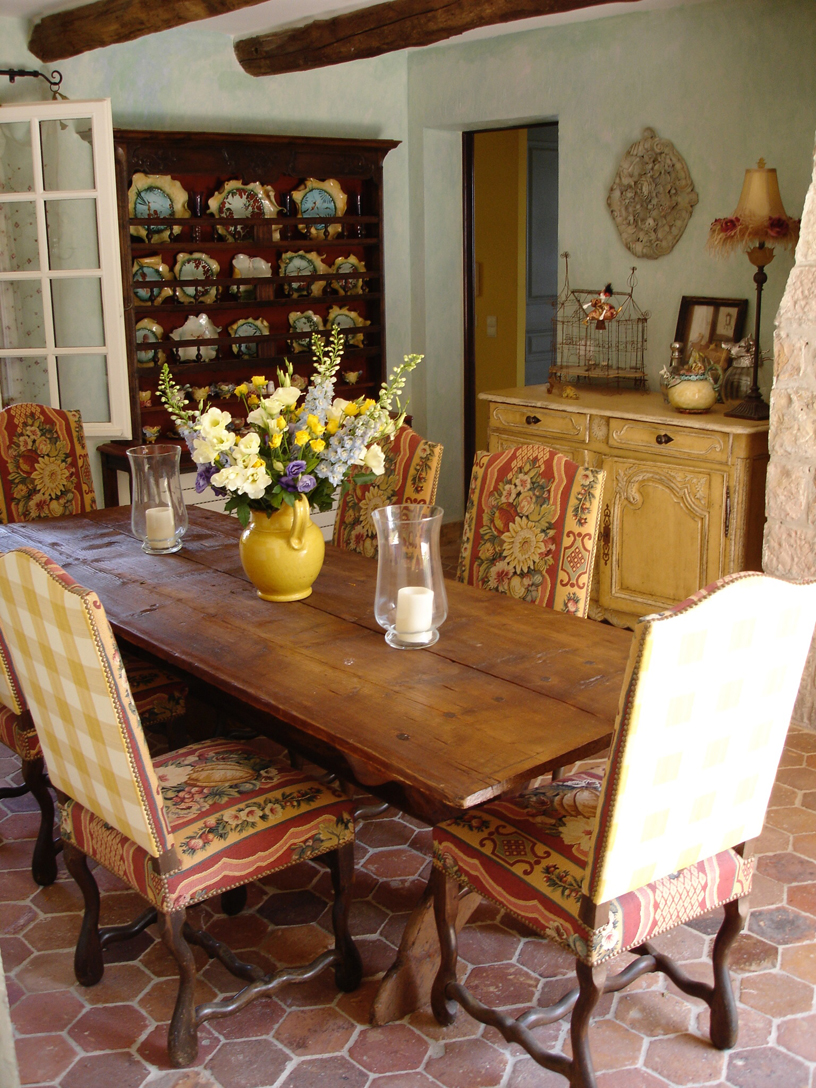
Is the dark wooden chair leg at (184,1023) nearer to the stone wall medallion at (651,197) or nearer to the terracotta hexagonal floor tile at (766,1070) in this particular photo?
the terracotta hexagonal floor tile at (766,1070)

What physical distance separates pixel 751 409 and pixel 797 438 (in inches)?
19.5

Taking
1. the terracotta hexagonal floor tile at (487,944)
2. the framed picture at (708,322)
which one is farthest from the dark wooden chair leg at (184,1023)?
the framed picture at (708,322)

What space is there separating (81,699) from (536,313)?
17.0ft

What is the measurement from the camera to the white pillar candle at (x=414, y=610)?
2299mm

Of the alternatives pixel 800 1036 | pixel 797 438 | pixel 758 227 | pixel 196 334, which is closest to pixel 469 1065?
pixel 800 1036

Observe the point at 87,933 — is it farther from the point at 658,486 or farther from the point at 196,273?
the point at 196,273

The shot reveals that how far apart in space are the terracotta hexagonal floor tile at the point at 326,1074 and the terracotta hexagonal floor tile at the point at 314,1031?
0.03 metres

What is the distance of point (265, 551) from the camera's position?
259 centimetres

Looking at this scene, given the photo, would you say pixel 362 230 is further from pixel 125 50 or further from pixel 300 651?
pixel 300 651

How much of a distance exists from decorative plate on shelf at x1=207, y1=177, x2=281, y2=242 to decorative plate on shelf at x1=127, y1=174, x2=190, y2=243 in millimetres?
155

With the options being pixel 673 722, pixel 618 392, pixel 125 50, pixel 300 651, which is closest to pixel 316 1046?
pixel 300 651

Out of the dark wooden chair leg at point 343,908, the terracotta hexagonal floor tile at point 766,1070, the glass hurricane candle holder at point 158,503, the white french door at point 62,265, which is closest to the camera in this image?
the terracotta hexagonal floor tile at point 766,1070

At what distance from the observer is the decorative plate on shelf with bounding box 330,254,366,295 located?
208 inches

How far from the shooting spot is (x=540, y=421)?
4543 millimetres
